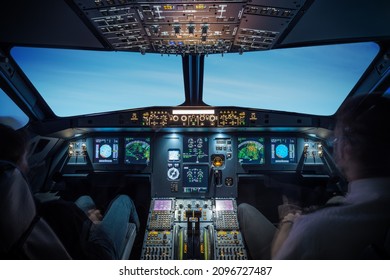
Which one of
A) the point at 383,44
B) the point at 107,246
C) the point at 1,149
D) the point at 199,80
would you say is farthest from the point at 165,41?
Answer: the point at 383,44

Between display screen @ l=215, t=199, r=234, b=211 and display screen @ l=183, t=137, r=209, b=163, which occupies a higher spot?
display screen @ l=183, t=137, r=209, b=163

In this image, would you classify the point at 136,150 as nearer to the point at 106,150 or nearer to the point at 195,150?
the point at 106,150

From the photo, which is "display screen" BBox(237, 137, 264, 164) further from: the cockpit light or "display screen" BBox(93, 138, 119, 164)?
"display screen" BBox(93, 138, 119, 164)

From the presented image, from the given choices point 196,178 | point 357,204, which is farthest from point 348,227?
point 196,178

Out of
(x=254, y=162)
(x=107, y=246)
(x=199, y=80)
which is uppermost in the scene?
(x=199, y=80)

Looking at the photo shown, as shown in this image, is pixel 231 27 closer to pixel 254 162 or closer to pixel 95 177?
pixel 254 162

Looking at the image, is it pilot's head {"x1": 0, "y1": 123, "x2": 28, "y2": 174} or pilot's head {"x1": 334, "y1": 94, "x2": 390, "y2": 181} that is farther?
pilot's head {"x1": 0, "y1": 123, "x2": 28, "y2": 174}

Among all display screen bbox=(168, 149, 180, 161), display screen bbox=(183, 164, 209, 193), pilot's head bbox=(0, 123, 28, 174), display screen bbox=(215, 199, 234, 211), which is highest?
pilot's head bbox=(0, 123, 28, 174)

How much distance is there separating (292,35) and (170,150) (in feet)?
4.75

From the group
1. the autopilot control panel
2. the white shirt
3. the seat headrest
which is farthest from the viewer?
the autopilot control panel

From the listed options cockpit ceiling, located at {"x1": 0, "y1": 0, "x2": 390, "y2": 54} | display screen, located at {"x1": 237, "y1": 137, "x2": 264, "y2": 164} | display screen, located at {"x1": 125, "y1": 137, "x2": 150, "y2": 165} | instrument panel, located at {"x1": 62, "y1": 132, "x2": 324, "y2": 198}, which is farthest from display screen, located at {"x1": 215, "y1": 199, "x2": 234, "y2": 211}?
cockpit ceiling, located at {"x1": 0, "y1": 0, "x2": 390, "y2": 54}

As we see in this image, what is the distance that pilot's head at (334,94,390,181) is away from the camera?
81cm

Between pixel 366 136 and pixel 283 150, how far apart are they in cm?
183
